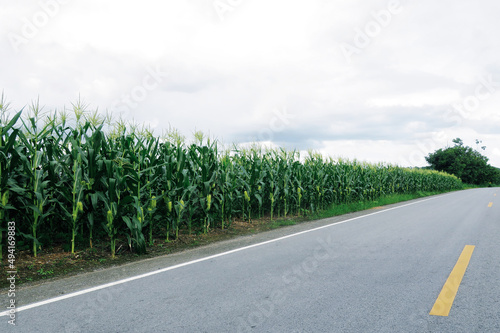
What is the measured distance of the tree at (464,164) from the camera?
8575cm

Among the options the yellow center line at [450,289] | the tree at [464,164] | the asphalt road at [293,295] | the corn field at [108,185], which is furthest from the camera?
the tree at [464,164]

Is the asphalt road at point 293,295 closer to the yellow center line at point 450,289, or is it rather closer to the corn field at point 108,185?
the yellow center line at point 450,289

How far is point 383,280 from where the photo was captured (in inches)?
185

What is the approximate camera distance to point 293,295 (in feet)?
13.7

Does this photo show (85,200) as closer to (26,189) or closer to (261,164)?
(26,189)

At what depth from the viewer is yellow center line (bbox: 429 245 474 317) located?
143 inches

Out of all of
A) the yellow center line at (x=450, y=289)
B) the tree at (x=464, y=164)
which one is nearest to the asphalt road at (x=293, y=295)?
the yellow center line at (x=450, y=289)

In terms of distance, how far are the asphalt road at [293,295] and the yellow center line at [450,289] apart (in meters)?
0.06

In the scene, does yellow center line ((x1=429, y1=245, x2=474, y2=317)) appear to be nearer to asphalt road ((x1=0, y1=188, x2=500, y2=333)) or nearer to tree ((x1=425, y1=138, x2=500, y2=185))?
asphalt road ((x1=0, y1=188, x2=500, y2=333))

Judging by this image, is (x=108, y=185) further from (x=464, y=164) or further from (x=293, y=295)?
(x=464, y=164)

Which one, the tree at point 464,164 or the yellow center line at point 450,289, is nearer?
the yellow center line at point 450,289

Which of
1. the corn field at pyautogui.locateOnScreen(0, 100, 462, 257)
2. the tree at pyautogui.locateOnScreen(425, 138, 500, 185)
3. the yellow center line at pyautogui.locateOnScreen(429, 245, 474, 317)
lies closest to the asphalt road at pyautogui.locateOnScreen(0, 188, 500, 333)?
the yellow center line at pyautogui.locateOnScreen(429, 245, 474, 317)

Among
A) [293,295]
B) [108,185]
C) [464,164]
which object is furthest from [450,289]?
[464,164]

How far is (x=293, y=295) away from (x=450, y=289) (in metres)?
1.91
